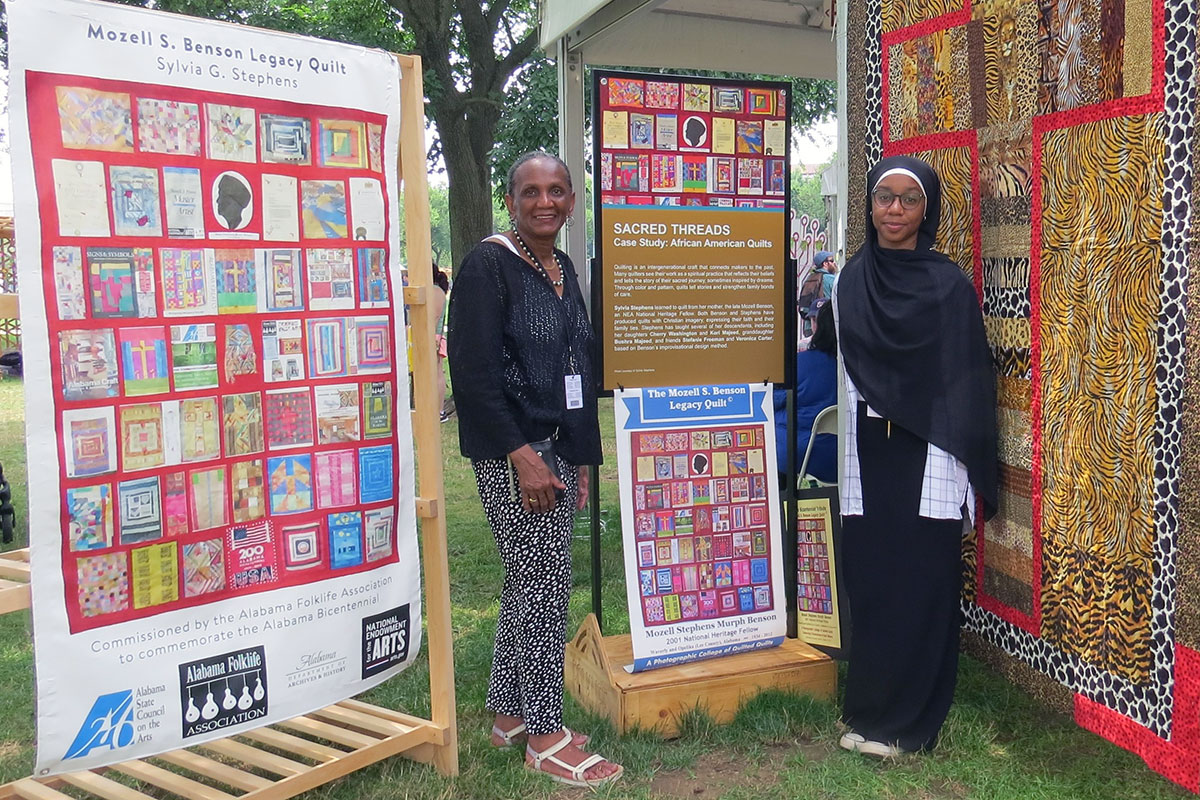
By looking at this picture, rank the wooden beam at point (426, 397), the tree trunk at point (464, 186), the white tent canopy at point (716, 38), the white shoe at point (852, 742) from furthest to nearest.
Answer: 1. the tree trunk at point (464, 186)
2. the white tent canopy at point (716, 38)
3. the white shoe at point (852, 742)
4. the wooden beam at point (426, 397)

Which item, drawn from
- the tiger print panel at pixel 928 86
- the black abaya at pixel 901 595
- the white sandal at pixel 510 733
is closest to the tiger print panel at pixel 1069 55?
the tiger print panel at pixel 928 86

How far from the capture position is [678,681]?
3.19 m

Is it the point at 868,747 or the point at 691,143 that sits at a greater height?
the point at 691,143

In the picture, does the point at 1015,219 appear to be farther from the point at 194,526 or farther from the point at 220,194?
the point at 194,526

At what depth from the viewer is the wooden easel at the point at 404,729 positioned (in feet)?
8.52

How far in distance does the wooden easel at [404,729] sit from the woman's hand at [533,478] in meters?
0.22

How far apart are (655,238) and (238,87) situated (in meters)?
1.41

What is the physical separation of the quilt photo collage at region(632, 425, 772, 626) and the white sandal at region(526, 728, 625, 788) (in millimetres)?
484

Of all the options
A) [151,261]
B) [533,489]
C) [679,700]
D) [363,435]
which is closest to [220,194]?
[151,261]

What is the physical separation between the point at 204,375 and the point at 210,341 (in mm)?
76

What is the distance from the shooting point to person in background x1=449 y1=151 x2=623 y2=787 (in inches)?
108

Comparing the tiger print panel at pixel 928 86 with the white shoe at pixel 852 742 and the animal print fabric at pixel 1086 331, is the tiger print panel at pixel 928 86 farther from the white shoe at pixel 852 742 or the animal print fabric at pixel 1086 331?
the white shoe at pixel 852 742

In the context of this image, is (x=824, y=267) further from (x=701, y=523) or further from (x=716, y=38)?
(x=701, y=523)

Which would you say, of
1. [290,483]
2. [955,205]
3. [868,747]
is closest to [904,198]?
[955,205]
